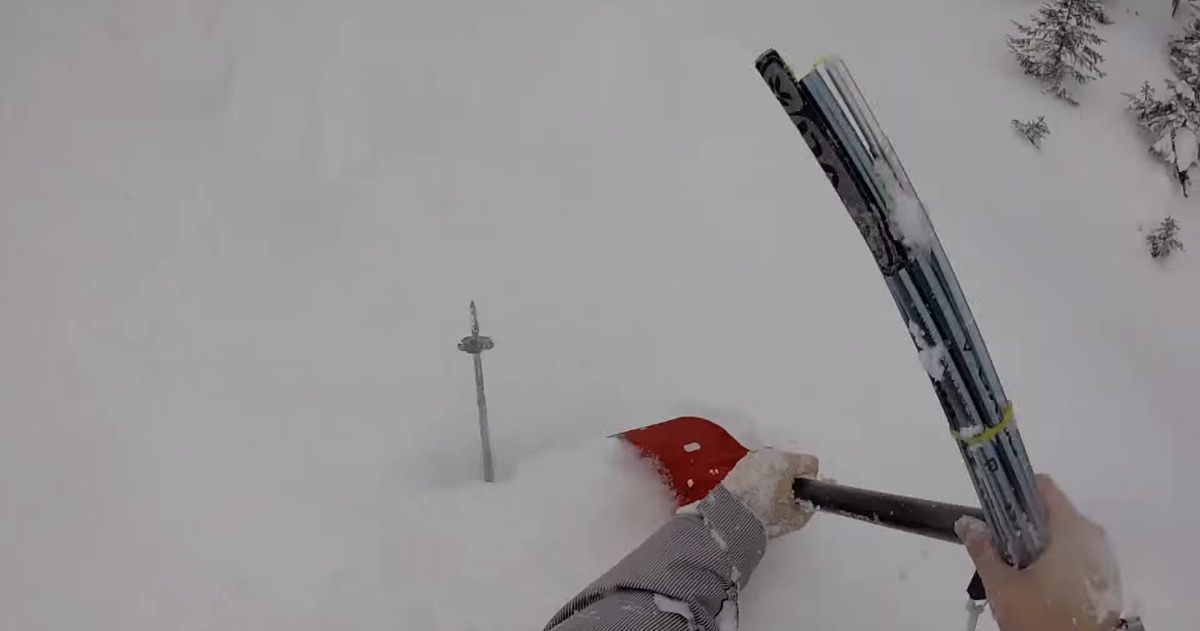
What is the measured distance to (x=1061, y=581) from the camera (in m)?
0.53

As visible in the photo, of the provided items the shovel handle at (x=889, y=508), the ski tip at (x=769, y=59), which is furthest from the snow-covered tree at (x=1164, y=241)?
the ski tip at (x=769, y=59)

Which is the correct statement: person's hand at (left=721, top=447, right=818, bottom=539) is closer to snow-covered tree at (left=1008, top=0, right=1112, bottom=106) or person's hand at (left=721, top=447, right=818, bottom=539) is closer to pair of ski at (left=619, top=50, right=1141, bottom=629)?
pair of ski at (left=619, top=50, right=1141, bottom=629)

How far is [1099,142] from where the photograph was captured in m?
2.74

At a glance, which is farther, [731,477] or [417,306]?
[417,306]

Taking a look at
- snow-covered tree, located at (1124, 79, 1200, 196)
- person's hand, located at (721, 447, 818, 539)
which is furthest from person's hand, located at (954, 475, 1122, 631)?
snow-covered tree, located at (1124, 79, 1200, 196)

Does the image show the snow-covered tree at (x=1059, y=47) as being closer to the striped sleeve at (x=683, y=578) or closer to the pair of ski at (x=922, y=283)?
the striped sleeve at (x=683, y=578)

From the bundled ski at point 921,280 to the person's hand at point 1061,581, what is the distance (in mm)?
11

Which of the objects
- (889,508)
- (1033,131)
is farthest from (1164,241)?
(889,508)

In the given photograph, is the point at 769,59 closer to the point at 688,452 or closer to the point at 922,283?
the point at 922,283

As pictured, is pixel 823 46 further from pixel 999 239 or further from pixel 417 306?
pixel 417 306

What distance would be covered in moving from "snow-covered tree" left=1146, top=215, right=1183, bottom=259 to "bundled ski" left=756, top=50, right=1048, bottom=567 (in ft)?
7.33

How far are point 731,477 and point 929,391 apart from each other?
600 mm

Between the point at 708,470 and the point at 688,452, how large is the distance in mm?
51

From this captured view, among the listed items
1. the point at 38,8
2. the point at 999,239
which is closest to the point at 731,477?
the point at 999,239
